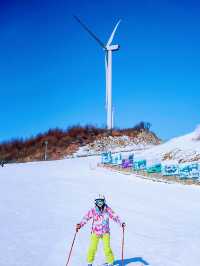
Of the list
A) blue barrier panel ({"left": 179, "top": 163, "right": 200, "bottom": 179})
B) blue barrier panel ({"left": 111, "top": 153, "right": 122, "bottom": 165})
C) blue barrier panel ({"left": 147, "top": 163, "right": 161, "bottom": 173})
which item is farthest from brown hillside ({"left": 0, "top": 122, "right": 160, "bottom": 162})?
blue barrier panel ({"left": 179, "top": 163, "right": 200, "bottom": 179})

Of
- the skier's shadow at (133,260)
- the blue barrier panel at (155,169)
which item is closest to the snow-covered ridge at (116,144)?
the blue barrier panel at (155,169)

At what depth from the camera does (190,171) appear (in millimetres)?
26938

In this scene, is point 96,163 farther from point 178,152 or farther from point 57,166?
point 178,152

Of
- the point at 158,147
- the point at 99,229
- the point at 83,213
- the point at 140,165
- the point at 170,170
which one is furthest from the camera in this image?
the point at 158,147

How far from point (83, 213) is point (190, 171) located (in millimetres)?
11462

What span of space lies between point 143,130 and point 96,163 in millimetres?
22110

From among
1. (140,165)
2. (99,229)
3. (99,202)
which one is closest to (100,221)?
(99,229)

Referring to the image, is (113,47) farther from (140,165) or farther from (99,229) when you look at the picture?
(99,229)

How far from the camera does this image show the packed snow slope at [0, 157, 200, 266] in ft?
35.9

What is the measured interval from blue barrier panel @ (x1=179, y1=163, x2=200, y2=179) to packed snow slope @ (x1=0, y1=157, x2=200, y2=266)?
1.51 metres

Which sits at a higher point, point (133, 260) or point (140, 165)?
point (140, 165)

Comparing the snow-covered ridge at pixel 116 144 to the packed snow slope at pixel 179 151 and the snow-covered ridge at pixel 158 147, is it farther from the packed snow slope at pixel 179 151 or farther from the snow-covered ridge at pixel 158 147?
the packed snow slope at pixel 179 151

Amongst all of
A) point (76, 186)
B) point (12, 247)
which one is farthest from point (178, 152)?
point (12, 247)

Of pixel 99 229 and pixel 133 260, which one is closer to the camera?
pixel 99 229
